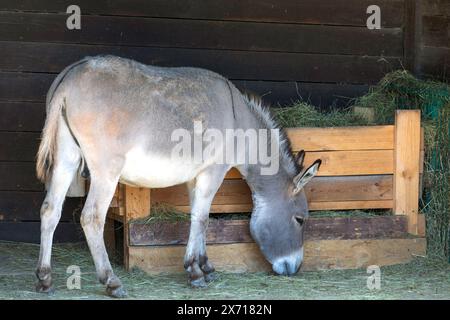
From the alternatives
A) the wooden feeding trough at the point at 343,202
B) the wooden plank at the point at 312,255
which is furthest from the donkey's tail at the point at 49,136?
the wooden plank at the point at 312,255

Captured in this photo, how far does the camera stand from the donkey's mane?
668cm

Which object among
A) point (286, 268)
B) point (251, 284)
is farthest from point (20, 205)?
point (286, 268)

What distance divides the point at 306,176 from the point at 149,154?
52.1 inches

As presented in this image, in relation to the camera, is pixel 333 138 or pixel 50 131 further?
pixel 333 138

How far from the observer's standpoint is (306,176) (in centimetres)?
651

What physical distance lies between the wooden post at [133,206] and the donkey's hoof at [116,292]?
2.33 ft

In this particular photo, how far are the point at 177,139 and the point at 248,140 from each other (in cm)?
72

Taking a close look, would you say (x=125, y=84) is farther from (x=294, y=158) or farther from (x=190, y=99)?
(x=294, y=158)

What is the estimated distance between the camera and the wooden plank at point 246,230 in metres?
6.59

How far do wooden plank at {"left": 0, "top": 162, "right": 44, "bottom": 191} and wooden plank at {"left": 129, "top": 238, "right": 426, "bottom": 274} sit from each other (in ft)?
5.57

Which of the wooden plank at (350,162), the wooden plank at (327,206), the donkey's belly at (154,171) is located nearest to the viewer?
the donkey's belly at (154,171)

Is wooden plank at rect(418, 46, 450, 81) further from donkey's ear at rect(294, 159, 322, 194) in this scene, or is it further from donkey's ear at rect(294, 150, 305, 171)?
donkey's ear at rect(294, 159, 322, 194)

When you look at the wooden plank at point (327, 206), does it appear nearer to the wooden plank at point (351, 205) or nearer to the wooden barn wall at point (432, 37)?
the wooden plank at point (351, 205)

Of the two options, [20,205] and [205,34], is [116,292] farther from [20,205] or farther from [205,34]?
[205,34]
